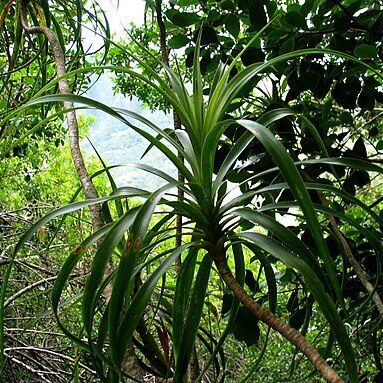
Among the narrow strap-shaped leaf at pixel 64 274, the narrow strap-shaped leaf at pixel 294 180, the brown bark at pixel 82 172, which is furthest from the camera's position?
the brown bark at pixel 82 172

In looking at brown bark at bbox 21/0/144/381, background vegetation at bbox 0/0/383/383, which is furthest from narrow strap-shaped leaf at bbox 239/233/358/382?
brown bark at bbox 21/0/144/381

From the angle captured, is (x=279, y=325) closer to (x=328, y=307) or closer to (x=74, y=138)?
(x=328, y=307)

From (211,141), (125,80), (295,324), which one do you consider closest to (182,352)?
(211,141)

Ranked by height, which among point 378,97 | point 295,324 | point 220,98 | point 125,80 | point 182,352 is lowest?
point 182,352

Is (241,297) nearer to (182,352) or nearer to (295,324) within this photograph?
(182,352)

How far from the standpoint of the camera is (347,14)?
82 cm

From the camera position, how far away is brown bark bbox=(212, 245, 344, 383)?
389 millimetres

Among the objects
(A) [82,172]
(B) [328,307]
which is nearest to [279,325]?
(B) [328,307]

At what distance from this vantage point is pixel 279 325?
451mm

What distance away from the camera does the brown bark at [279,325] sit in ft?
1.28

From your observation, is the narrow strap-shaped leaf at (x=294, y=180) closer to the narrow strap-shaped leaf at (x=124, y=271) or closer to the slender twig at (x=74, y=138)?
the narrow strap-shaped leaf at (x=124, y=271)

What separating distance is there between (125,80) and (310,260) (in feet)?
8.10

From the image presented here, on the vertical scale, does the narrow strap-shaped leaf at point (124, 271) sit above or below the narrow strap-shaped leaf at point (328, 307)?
above

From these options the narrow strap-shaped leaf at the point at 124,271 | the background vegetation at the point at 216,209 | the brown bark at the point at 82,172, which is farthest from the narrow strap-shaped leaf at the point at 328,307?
the brown bark at the point at 82,172
